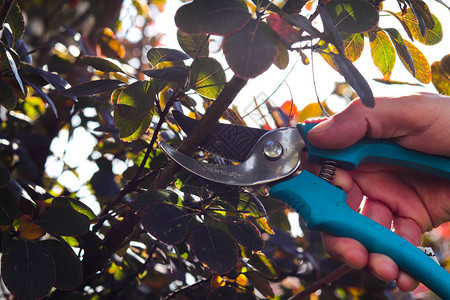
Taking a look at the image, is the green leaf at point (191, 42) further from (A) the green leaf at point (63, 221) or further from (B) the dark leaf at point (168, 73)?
(A) the green leaf at point (63, 221)

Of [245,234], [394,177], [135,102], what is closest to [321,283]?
[394,177]

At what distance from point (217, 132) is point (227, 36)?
0.46 metres

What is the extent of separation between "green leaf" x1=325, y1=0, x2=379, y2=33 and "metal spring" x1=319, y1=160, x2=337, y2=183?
0.46 m

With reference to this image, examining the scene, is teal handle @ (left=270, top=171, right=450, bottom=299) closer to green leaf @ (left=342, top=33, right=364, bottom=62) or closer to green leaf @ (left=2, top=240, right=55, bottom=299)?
green leaf @ (left=342, top=33, right=364, bottom=62)

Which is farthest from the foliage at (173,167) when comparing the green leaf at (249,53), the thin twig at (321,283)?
the thin twig at (321,283)

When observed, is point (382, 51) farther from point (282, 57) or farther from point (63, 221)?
point (63, 221)

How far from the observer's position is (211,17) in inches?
35.7

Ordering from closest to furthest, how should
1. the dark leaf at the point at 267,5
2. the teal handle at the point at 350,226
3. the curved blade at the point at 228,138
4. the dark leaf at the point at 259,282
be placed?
the dark leaf at the point at 267,5
the teal handle at the point at 350,226
the curved blade at the point at 228,138
the dark leaf at the point at 259,282

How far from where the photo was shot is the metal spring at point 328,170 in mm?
1389

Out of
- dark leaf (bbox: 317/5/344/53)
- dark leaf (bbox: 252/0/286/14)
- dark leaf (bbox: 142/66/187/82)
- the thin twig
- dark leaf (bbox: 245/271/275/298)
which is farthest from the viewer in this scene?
the thin twig

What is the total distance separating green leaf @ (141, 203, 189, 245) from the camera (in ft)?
3.65

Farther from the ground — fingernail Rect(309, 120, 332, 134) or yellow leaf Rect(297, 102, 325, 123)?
fingernail Rect(309, 120, 332, 134)

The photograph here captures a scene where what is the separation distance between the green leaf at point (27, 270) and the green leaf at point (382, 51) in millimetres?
1111

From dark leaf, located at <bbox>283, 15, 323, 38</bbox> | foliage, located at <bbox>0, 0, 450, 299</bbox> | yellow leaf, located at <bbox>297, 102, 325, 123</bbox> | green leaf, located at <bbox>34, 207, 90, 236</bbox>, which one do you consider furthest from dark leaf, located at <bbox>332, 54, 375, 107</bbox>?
yellow leaf, located at <bbox>297, 102, 325, 123</bbox>
